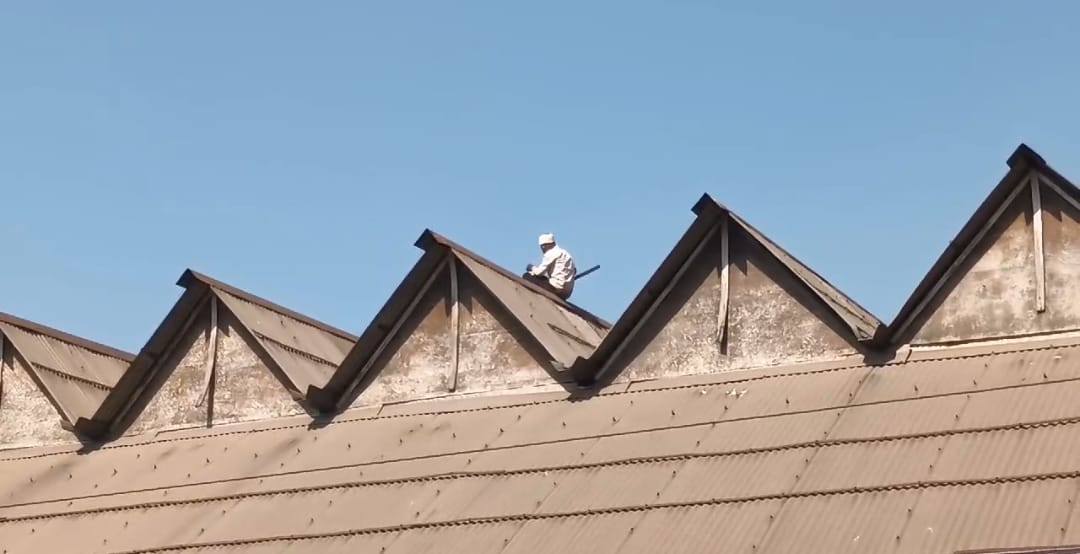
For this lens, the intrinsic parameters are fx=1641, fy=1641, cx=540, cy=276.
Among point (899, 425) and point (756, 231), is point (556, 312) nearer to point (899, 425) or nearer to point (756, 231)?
point (756, 231)

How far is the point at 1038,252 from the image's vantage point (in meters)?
14.7

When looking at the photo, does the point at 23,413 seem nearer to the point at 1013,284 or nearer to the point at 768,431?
the point at 768,431

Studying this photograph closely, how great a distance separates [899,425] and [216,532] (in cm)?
633

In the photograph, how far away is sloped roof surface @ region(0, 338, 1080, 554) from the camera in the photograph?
39.5 feet

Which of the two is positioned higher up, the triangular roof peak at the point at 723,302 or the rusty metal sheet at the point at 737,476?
the triangular roof peak at the point at 723,302

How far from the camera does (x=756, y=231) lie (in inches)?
639

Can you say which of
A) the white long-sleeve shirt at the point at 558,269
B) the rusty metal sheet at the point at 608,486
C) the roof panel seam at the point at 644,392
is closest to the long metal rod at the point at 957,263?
the roof panel seam at the point at 644,392

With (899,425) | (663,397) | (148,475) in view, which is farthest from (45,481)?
(899,425)

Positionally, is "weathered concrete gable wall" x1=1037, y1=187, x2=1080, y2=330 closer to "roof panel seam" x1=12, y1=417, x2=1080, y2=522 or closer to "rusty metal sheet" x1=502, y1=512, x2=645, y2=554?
"roof panel seam" x1=12, y1=417, x2=1080, y2=522

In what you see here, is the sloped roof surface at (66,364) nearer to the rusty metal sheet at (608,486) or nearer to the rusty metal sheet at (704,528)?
the rusty metal sheet at (608,486)

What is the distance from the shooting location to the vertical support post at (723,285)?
15927 mm

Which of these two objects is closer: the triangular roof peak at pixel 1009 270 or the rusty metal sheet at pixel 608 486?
the rusty metal sheet at pixel 608 486

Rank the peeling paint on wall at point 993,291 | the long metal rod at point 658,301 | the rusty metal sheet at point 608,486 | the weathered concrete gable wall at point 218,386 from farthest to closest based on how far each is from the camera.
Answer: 1. the weathered concrete gable wall at point 218,386
2. the long metal rod at point 658,301
3. the peeling paint on wall at point 993,291
4. the rusty metal sheet at point 608,486

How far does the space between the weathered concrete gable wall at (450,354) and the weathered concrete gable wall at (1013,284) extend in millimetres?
4181
